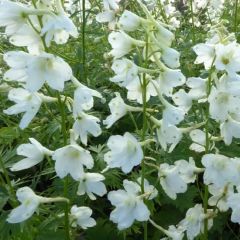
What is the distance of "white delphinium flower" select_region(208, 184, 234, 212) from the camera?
7.10 feet

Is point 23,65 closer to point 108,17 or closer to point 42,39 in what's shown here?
point 42,39

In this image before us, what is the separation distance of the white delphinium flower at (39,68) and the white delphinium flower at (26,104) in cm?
13

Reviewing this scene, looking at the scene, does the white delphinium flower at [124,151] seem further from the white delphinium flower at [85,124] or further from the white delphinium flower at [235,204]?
the white delphinium flower at [235,204]

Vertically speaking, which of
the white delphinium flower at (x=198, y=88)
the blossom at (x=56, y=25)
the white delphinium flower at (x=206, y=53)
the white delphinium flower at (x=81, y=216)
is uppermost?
the blossom at (x=56, y=25)

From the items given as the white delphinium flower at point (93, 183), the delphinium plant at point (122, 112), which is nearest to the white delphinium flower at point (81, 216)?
the delphinium plant at point (122, 112)

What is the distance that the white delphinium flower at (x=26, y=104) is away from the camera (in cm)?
189

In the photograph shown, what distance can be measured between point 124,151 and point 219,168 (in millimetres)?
367

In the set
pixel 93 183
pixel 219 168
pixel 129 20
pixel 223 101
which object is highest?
pixel 129 20

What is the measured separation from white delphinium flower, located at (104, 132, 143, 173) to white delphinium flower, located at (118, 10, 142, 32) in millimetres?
378

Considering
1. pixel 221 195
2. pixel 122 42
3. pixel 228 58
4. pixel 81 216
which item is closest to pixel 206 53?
pixel 228 58

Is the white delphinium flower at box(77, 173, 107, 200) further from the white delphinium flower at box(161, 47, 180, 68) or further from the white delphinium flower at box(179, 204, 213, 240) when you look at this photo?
the white delphinium flower at box(161, 47, 180, 68)

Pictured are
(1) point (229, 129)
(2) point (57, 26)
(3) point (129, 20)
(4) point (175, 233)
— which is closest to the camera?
(2) point (57, 26)

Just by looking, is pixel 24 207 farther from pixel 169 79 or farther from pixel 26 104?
pixel 169 79

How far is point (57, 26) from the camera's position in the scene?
167cm
